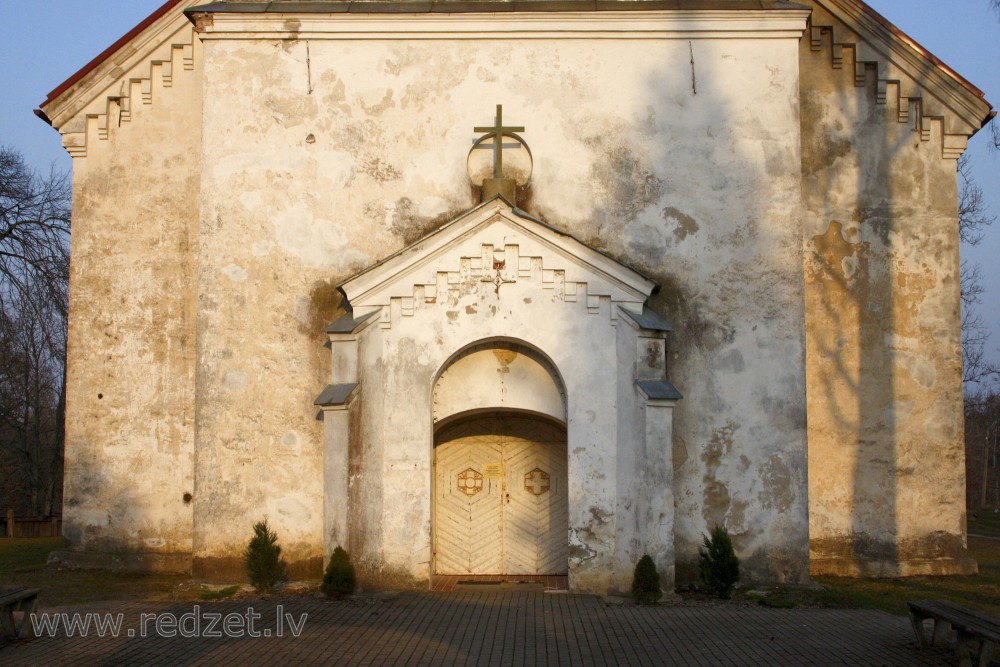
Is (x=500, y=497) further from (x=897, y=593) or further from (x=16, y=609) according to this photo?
(x=16, y=609)

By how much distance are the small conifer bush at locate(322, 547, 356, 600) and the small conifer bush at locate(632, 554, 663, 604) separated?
3541 mm

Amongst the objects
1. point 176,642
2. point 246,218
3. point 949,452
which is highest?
point 246,218

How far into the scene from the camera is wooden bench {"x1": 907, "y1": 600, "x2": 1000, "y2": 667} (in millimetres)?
9047

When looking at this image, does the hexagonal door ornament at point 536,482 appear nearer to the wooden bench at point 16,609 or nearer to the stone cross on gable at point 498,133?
the stone cross on gable at point 498,133

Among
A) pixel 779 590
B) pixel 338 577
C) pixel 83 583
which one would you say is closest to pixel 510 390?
pixel 338 577

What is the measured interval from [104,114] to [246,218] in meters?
4.72

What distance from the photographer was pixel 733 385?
1416 cm

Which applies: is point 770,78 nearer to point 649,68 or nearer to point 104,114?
point 649,68

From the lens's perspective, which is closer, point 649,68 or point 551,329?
point 551,329

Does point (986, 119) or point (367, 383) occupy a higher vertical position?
point (986, 119)

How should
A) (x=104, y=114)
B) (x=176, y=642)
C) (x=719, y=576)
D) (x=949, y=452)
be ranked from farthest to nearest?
1. (x=104, y=114)
2. (x=949, y=452)
3. (x=719, y=576)
4. (x=176, y=642)

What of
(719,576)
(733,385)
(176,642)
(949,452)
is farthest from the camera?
(949,452)

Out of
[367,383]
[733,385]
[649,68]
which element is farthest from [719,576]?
[649,68]

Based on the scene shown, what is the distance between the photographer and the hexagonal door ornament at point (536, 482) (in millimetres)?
15195
